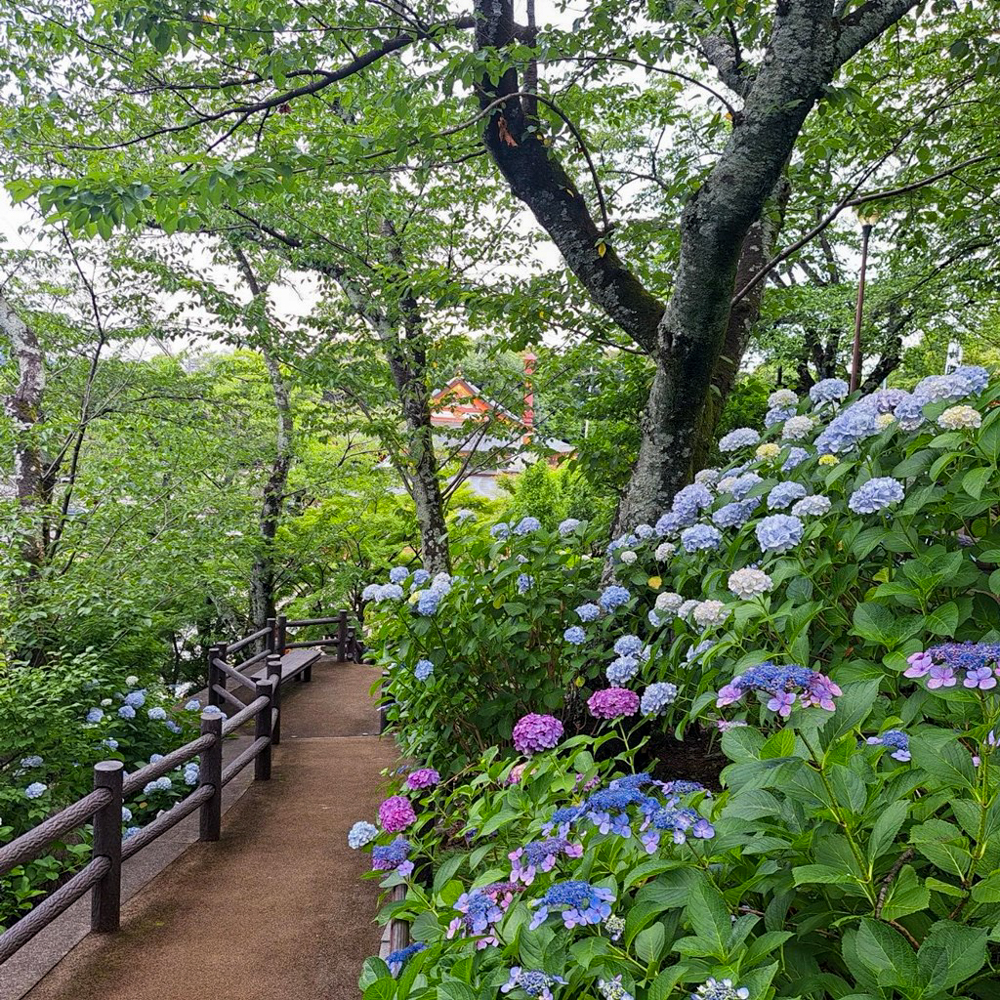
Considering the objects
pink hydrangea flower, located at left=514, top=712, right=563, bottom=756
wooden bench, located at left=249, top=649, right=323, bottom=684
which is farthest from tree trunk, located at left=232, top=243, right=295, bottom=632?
pink hydrangea flower, located at left=514, top=712, right=563, bottom=756

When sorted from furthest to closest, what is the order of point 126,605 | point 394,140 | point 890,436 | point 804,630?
point 126,605 < point 394,140 < point 890,436 < point 804,630

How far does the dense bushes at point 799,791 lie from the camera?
36.5 inches

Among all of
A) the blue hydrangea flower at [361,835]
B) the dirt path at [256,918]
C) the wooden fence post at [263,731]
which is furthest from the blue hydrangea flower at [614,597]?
the wooden fence post at [263,731]

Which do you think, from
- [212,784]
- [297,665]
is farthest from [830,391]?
[297,665]

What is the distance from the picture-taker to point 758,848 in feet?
3.28

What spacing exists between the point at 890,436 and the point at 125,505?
6.57 meters

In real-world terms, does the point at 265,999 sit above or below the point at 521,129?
below

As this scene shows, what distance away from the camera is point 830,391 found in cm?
229

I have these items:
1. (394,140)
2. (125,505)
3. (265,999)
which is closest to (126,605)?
(125,505)

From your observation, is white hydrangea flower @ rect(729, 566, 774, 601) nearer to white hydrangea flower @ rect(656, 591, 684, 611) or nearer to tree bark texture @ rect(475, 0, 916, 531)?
white hydrangea flower @ rect(656, 591, 684, 611)

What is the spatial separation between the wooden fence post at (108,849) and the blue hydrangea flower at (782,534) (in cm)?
302

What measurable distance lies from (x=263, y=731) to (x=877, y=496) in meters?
4.82

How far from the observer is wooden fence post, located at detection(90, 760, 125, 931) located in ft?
9.96

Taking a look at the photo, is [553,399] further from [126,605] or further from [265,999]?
[265,999]
